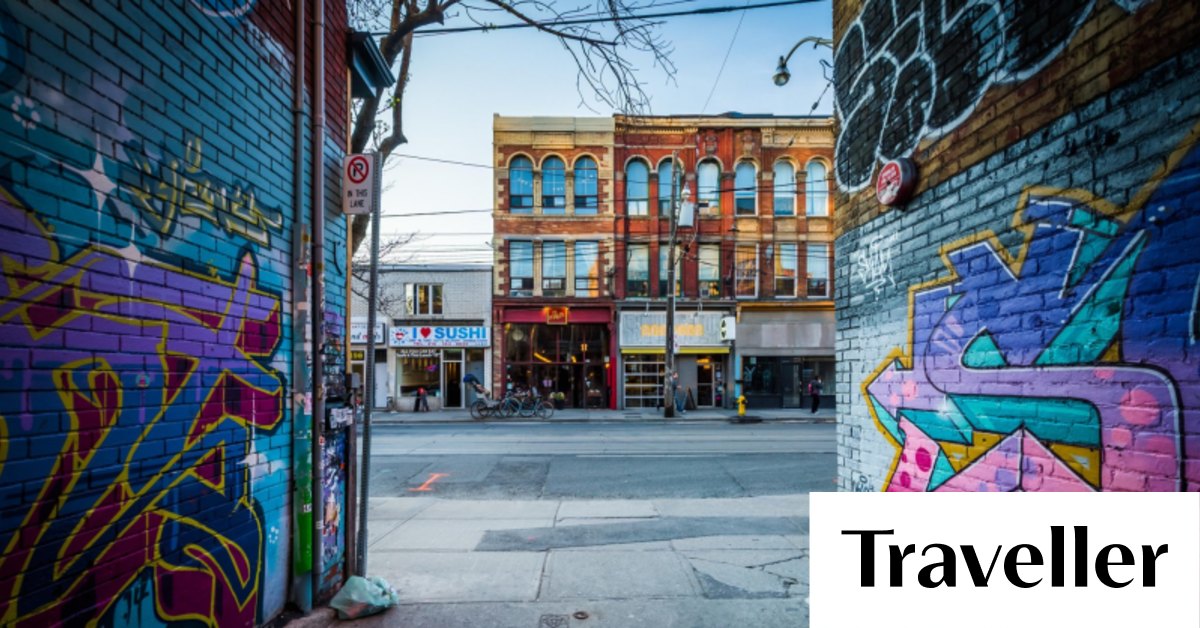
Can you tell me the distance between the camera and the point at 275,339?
4.09 meters

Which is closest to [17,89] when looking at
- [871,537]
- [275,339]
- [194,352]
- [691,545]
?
[194,352]

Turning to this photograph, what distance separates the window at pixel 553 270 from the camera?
77.4 ft

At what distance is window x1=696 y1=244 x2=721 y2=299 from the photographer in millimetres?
24109

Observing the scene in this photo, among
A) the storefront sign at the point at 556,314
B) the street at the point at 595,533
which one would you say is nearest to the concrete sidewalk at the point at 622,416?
the storefront sign at the point at 556,314

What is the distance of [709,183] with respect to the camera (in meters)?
24.2

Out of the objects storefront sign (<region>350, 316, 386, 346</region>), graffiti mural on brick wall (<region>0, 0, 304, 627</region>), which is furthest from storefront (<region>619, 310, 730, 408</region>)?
graffiti mural on brick wall (<region>0, 0, 304, 627</region>)

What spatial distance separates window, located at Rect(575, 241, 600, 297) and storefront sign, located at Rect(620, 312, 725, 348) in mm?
1600

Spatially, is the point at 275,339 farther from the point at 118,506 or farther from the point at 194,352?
the point at 118,506

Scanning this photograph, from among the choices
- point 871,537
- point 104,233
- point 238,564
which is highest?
point 104,233

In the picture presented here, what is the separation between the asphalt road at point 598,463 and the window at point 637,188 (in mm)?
10304

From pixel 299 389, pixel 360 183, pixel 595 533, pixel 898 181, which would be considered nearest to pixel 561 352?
pixel 595 533

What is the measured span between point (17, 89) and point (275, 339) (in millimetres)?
2043

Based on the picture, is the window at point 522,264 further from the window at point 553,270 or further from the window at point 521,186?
the window at point 521,186

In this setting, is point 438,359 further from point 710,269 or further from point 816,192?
point 816,192
